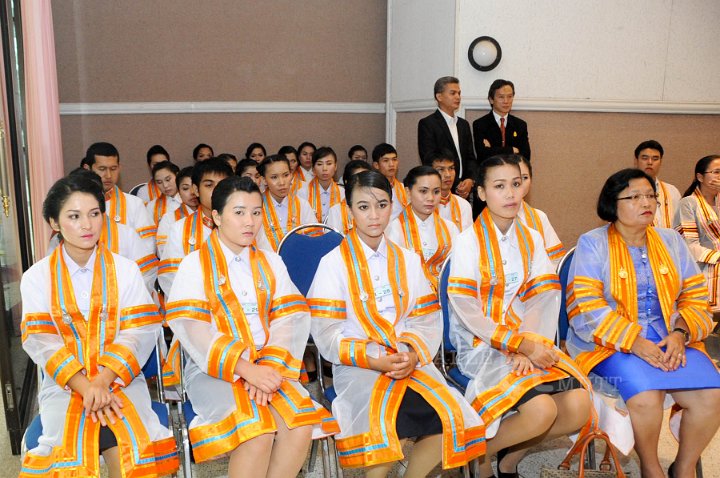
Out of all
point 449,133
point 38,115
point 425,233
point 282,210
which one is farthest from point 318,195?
point 38,115

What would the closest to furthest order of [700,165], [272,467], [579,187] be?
[272,467], [700,165], [579,187]

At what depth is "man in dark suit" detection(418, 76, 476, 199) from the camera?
5074 mm

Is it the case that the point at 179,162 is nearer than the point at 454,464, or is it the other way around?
the point at 454,464

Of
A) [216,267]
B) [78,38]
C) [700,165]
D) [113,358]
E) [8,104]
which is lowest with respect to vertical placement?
[113,358]

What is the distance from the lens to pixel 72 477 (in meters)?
1.98

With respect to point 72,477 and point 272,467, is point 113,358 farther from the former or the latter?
point 272,467

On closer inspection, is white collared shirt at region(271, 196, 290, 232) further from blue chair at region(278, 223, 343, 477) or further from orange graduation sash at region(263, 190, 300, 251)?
blue chair at region(278, 223, 343, 477)

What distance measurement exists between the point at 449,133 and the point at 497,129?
416mm

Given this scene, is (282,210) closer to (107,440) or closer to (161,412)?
(161,412)

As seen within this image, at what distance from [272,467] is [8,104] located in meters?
2.47

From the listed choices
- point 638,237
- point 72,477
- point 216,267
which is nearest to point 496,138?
point 638,237

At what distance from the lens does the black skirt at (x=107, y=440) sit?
6.79ft

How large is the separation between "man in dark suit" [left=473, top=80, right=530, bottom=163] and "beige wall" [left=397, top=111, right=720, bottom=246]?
0.72 m

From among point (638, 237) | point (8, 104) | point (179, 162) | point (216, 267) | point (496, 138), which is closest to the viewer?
point (216, 267)
